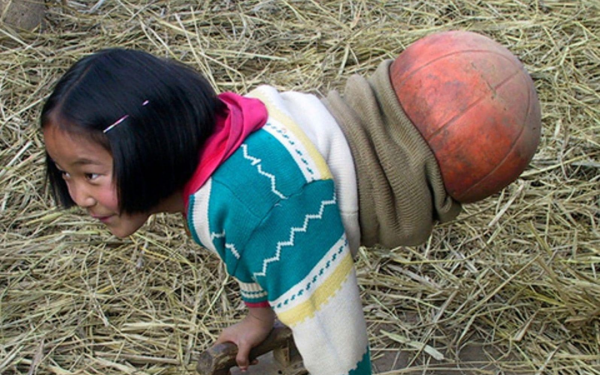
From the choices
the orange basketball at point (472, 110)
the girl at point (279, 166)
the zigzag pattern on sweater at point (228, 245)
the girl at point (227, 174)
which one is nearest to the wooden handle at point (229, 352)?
the girl at point (279, 166)

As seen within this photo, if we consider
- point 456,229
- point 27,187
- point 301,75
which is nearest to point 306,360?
point 456,229

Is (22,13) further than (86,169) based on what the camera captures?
Yes

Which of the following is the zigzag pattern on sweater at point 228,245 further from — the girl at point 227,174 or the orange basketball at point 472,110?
the orange basketball at point 472,110

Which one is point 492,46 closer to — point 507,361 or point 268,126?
point 268,126

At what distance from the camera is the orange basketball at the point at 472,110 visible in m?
2.10

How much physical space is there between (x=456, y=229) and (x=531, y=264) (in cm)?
36

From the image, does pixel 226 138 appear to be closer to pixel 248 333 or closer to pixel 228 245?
pixel 228 245

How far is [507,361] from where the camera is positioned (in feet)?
9.34

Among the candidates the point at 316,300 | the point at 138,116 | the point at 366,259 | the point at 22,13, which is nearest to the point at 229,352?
the point at 316,300

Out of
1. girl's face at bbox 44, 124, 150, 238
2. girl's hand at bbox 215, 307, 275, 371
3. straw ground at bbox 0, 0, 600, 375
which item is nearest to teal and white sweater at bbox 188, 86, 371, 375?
girl's face at bbox 44, 124, 150, 238

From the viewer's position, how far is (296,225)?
199cm

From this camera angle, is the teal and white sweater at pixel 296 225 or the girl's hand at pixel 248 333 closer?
the teal and white sweater at pixel 296 225

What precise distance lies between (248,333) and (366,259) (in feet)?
2.89

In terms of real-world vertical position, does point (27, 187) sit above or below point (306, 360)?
below
